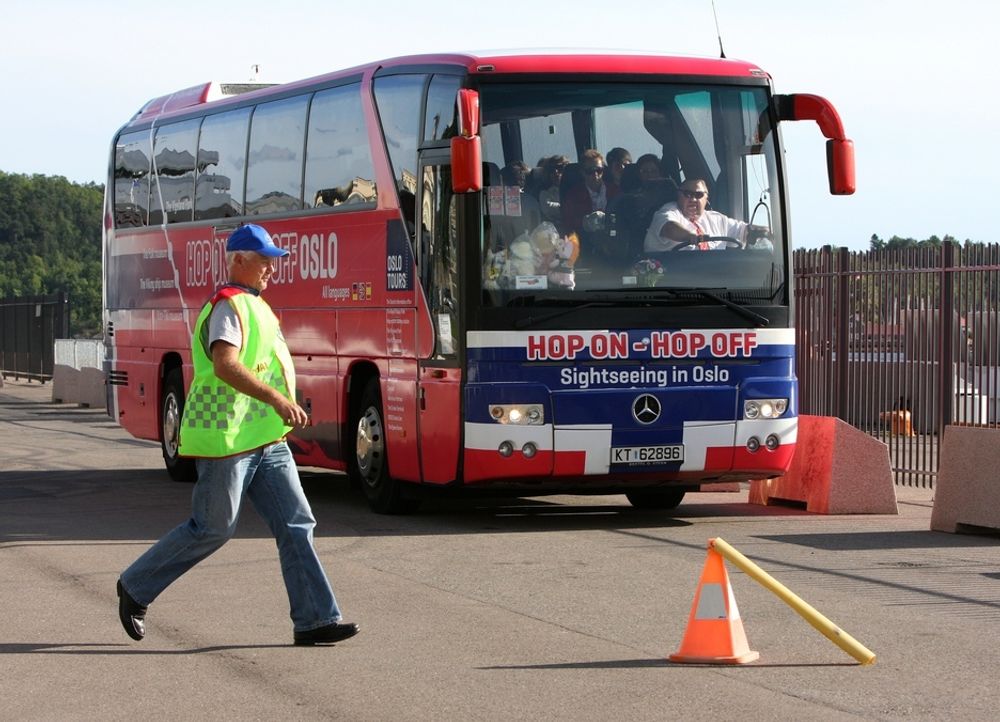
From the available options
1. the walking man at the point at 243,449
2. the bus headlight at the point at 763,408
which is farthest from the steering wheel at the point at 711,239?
the walking man at the point at 243,449

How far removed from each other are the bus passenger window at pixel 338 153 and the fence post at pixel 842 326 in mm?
5330

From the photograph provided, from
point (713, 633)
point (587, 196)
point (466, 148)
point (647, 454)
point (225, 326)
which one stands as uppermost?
point (466, 148)

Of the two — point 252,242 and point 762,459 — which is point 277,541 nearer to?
point 252,242

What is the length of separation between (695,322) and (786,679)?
20.0ft

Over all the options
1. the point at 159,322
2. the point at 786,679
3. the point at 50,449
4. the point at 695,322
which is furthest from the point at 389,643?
the point at 50,449

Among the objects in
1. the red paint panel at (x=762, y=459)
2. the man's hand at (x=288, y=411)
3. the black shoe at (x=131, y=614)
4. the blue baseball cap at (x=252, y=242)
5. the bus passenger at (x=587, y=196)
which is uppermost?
the bus passenger at (x=587, y=196)

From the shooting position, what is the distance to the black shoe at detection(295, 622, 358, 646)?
8.55 metres

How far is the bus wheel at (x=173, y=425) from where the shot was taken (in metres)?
18.6

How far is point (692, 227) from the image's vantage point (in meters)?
13.7

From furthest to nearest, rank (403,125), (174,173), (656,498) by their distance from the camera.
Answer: (174,173) → (656,498) → (403,125)

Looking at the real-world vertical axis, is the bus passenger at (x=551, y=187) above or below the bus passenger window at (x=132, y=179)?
below

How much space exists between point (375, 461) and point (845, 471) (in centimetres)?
378

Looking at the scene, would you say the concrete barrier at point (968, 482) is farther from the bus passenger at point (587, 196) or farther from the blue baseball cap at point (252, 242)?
the blue baseball cap at point (252, 242)

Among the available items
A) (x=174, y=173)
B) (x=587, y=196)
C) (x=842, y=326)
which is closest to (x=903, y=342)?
(x=842, y=326)
